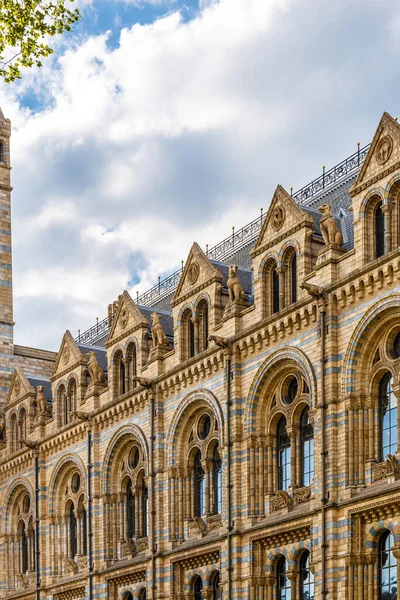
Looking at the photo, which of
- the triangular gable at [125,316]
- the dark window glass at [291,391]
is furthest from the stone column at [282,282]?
the triangular gable at [125,316]

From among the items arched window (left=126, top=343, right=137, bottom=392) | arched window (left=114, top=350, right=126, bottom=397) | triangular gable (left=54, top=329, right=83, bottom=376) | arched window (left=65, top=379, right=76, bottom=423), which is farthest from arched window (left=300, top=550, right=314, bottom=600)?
triangular gable (left=54, top=329, right=83, bottom=376)

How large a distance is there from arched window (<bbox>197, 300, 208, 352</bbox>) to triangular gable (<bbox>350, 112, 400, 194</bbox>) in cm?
1108

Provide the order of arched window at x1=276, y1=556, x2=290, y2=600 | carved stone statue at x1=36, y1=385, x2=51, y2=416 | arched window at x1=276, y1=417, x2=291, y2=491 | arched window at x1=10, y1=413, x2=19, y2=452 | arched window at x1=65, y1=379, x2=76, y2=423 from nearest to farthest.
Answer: arched window at x1=276, y1=556, x2=290, y2=600 < arched window at x1=276, y1=417, x2=291, y2=491 < arched window at x1=65, y1=379, x2=76, y2=423 < carved stone statue at x1=36, y1=385, x2=51, y2=416 < arched window at x1=10, y1=413, x2=19, y2=452

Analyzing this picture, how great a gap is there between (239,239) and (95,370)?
357 inches

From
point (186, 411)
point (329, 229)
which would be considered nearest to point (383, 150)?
point (329, 229)

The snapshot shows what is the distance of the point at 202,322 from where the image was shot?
55.5m

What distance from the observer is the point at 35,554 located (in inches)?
2643

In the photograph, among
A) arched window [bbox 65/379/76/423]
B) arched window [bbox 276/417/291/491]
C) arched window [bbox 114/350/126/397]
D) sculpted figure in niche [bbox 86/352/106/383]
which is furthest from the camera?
arched window [bbox 65/379/76/423]

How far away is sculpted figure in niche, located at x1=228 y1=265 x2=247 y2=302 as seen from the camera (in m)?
52.4

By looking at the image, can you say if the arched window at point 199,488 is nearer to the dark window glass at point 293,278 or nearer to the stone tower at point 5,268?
the dark window glass at point 293,278

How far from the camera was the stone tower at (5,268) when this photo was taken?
76.0m

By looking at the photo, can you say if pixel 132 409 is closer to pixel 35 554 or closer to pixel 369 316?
pixel 35 554

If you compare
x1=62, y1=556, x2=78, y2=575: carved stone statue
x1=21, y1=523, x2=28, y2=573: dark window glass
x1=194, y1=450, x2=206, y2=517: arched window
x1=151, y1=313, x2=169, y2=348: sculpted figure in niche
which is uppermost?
x1=151, y1=313, x2=169, y2=348: sculpted figure in niche

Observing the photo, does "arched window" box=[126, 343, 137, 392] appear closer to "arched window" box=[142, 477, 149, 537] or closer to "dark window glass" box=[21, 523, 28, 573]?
"arched window" box=[142, 477, 149, 537]
